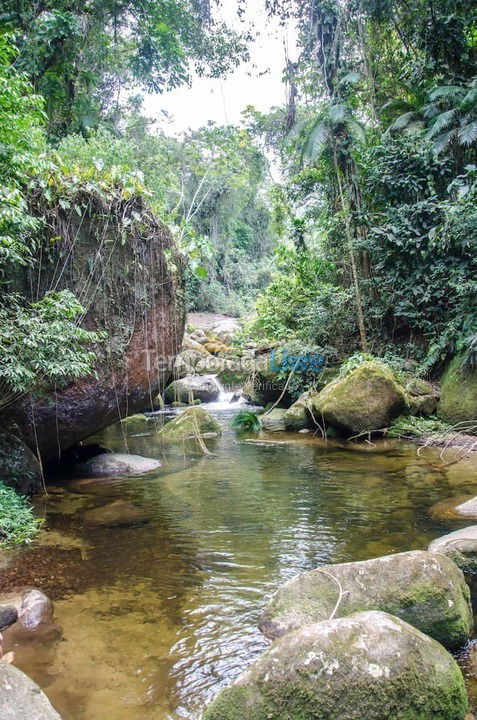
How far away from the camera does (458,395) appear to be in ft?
32.0

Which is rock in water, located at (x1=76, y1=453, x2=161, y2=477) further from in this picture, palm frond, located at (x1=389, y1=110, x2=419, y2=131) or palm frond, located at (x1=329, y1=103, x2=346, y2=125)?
palm frond, located at (x1=389, y1=110, x2=419, y2=131)

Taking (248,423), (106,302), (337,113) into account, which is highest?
(337,113)

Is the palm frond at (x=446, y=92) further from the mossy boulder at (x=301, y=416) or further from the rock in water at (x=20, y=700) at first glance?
the rock in water at (x=20, y=700)

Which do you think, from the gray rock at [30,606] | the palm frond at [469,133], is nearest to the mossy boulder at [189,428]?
the gray rock at [30,606]

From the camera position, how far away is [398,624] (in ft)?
8.23

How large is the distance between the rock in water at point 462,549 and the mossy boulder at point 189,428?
716 cm

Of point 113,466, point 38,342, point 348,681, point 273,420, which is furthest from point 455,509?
point 273,420

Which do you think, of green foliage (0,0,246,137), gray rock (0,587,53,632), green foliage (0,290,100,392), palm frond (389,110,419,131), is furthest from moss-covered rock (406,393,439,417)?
green foliage (0,0,246,137)

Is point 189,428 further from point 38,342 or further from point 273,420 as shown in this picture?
point 38,342

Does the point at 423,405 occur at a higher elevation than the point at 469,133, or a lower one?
lower

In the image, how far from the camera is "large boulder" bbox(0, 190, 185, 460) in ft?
22.2

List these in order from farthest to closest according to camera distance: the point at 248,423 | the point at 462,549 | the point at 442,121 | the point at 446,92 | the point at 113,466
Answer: the point at 248,423 → the point at 446,92 → the point at 442,121 → the point at 113,466 → the point at 462,549

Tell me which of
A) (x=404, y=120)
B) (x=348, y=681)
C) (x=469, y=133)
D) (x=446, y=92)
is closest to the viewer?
(x=348, y=681)

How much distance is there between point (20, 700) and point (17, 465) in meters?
4.49
